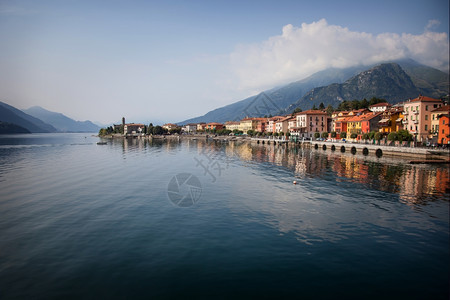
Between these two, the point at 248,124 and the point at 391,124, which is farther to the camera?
the point at 248,124

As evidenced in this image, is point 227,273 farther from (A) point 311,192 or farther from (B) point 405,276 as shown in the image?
(A) point 311,192

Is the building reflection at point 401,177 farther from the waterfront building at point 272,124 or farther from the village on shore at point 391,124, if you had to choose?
the waterfront building at point 272,124

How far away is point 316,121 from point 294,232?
365 feet

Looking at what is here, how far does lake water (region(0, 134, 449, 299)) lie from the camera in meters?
11.1

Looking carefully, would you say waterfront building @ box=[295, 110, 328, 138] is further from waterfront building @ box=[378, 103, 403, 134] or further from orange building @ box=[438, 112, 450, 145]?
orange building @ box=[438, 112, 450, 145]

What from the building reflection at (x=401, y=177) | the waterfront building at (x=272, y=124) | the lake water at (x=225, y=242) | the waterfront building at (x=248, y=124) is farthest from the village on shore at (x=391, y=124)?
the lake water at (x=225, y=242)

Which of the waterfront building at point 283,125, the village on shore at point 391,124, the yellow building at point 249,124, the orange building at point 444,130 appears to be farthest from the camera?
the yellow building at point 249,124

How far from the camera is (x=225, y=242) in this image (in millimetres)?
15258

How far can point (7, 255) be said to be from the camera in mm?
13648

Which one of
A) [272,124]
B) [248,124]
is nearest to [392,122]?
[272,124]

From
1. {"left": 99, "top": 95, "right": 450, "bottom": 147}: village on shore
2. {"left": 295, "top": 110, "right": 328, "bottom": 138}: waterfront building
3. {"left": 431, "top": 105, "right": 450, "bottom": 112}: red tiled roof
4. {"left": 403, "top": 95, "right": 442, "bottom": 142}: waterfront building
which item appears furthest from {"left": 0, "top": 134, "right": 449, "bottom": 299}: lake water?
{"left": 295, "top": 110, "right": 328, "bottom": 138}: waterfront building

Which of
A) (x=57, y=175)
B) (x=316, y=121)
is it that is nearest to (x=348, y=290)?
(x=57, y=175)

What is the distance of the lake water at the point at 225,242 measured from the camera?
11070 mm

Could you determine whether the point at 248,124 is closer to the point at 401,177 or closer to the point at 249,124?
the point at 249,124
